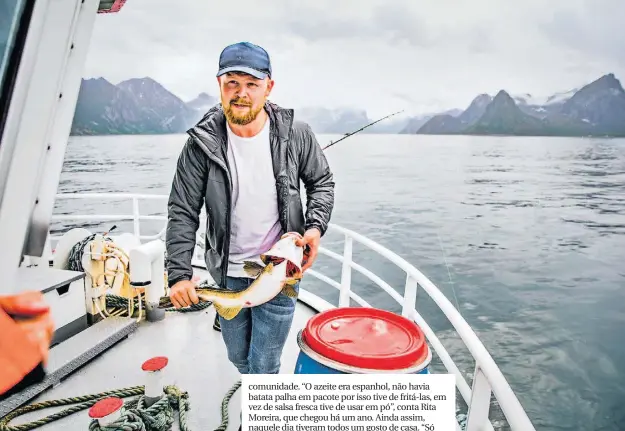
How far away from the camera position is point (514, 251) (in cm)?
1678

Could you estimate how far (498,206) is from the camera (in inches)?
893

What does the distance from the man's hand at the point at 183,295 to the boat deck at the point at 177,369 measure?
79cm

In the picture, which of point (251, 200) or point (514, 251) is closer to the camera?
point (251, 200)

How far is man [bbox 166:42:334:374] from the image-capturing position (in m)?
1.36

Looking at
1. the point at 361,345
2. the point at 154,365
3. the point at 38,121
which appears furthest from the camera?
the point at 154,365

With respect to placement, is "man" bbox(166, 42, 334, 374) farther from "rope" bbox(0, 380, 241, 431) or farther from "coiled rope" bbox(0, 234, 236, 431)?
"rope" bbox(0, 380, 241, 431)

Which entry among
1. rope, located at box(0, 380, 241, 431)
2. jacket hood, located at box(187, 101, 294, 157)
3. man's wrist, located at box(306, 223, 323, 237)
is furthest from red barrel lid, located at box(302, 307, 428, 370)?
rope, located at box(0, 380, 241, 431)

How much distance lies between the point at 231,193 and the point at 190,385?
1.23m

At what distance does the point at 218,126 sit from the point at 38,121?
777 mm

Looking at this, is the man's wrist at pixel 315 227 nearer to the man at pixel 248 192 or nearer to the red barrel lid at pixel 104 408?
the man at pixel 248 192

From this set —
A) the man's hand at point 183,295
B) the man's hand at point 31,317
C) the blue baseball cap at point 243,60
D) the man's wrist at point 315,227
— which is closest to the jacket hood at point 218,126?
the blue baseball cap at point 243,60

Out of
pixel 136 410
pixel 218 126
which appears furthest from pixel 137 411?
pixel 218 126

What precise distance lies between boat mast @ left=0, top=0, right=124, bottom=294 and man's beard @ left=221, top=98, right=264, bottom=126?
622mm

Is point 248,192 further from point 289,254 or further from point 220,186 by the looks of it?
point 289,254
